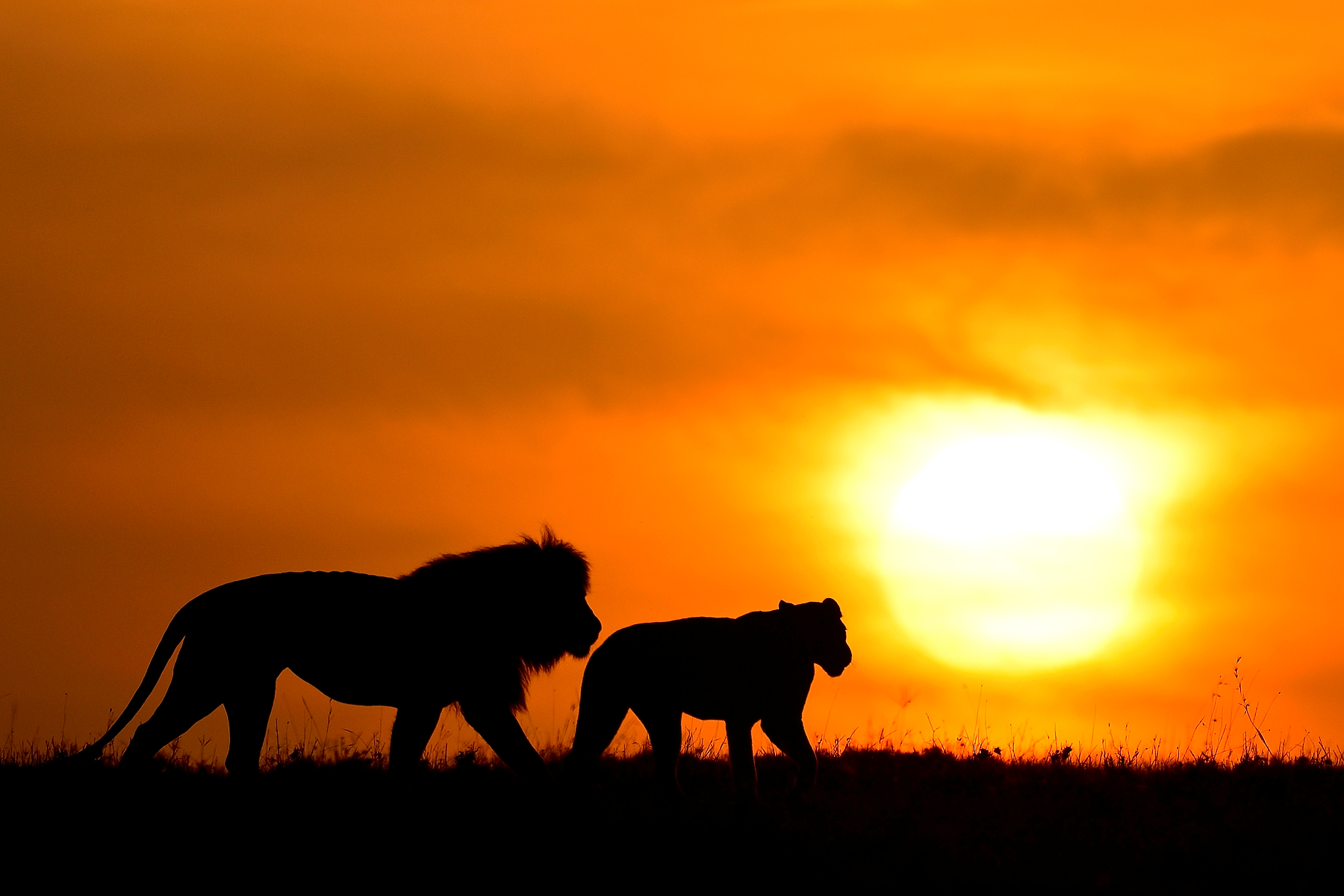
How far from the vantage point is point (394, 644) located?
31.4 ft

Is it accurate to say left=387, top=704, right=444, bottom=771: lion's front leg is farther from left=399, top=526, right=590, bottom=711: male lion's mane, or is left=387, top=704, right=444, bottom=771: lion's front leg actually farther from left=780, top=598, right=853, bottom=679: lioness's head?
left=780, top=598, right=853, bottom=679: lioness's head

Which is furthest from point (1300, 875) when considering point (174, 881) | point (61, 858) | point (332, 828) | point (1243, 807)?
point (61, 858)

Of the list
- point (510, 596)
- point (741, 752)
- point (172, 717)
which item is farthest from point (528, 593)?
point (172, 717)

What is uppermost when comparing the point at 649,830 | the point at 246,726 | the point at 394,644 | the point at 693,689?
the point at 394,644

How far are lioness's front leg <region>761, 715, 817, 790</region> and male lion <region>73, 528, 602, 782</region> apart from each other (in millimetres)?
1496

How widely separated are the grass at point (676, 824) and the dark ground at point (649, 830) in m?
0.02

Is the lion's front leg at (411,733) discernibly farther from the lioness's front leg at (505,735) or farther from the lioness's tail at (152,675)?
the lioness's tail at (152,675)

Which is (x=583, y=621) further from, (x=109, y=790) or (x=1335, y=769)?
(x=1335, y=769)

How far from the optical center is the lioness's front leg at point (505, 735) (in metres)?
9.39

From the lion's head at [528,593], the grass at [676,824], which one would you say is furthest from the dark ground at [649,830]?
the lion's head at [528,593]

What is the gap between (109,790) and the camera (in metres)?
8.98

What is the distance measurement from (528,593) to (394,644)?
3.47 feet

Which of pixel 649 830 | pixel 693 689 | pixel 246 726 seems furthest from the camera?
pixel 693 689

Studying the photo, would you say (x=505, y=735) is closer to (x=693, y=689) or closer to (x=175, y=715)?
(x=693, y=689)
